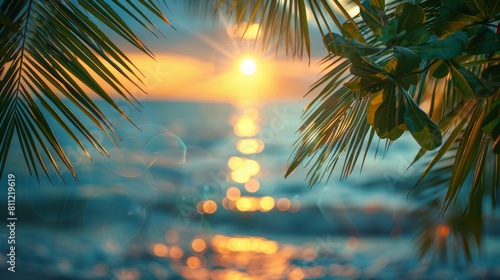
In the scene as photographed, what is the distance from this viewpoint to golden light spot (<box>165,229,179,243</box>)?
609 centimetres

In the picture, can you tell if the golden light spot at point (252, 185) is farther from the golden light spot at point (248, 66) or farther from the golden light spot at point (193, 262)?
the golden light spot at point (248, 66)

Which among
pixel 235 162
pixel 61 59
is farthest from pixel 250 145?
pixel 61 59

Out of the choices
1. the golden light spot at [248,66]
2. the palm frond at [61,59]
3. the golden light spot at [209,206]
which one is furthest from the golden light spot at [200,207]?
the palm frond at [61,59]

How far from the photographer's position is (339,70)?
2102 mm

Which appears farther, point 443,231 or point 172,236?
point 172,236

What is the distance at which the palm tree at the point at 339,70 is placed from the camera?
3.62 feet

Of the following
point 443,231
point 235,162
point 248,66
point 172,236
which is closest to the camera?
point 443,231

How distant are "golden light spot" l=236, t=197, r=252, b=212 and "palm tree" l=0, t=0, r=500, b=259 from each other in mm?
4556

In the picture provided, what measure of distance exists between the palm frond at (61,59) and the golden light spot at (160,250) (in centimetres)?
457

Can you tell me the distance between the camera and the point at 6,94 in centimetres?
151

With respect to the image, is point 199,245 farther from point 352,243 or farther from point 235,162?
point 352,243

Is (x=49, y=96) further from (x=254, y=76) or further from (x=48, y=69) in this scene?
(x=254, y=76)

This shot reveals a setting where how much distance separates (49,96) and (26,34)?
0.18m

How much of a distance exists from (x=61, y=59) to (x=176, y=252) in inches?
187
